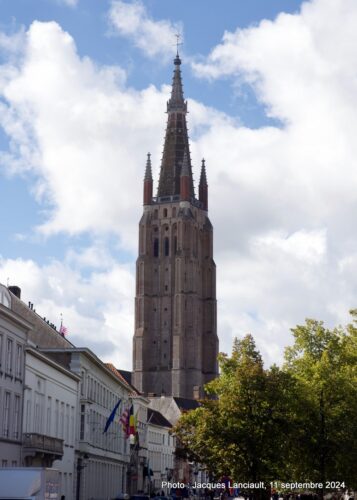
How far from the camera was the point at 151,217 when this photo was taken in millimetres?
191500

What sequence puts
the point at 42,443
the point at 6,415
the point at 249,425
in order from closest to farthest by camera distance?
the point at 6,415
the point at 42,443
the point at 249,425

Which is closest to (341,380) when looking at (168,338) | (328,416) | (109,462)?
(328,416)

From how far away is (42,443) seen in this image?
188 feet

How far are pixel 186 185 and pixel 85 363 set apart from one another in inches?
4707

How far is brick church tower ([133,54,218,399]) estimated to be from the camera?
179m

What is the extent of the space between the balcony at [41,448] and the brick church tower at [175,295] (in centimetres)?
11295

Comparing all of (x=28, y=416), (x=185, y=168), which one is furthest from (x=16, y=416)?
(x=185, y=168)

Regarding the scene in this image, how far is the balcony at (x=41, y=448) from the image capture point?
55500 millimetres

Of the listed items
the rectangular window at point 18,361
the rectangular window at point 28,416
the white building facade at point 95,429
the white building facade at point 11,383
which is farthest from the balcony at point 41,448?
the white building facade at point 95,429

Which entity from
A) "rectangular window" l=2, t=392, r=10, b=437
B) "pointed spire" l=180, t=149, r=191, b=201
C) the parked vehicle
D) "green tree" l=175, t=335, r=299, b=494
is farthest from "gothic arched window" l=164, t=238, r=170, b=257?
the parked vehicle

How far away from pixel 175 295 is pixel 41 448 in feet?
414

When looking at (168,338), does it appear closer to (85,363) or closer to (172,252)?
(172,252)

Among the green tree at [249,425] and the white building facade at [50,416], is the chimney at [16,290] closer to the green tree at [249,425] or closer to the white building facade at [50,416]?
the white building facade at [50,416]

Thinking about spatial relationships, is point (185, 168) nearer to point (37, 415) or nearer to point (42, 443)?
point (37, 415)
